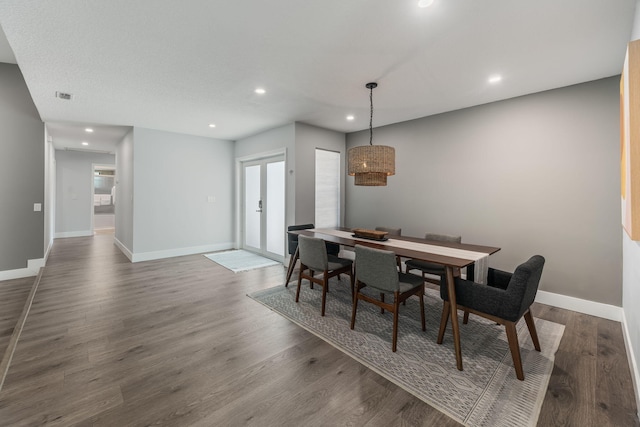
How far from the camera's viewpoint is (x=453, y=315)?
214cm

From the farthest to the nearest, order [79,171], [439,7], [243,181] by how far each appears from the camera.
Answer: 1. [79,171]
2. [243,181]
3. [439,7]

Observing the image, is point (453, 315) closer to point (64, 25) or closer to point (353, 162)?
point (353, 162)

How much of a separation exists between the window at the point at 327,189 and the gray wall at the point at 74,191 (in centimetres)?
747

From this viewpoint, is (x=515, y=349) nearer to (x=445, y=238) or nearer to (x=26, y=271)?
(x=445, y=238)

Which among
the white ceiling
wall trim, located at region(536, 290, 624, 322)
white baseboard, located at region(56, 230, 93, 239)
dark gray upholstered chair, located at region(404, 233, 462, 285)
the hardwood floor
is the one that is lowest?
the hardwood floor

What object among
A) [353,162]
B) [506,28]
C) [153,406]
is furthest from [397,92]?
[153,406]

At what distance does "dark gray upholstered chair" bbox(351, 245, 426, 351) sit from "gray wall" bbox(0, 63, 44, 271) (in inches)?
210

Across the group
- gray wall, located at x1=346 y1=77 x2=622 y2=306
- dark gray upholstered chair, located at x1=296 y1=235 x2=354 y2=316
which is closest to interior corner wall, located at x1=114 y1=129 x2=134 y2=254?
dark gray upholstered chair, located at x1=296 y1=235 x2=354 y2=316

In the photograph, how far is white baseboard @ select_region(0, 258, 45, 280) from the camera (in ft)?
13.6

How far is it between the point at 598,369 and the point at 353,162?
268 centimetres

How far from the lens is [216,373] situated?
1997mm

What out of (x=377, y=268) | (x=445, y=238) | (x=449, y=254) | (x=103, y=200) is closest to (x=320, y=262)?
(x=377, y=268)

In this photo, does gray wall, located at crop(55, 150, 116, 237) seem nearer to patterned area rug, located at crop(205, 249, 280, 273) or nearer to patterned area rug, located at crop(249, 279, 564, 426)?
patterned area rug, located at crop(205, 249, 280, 273)

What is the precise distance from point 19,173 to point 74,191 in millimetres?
4557
